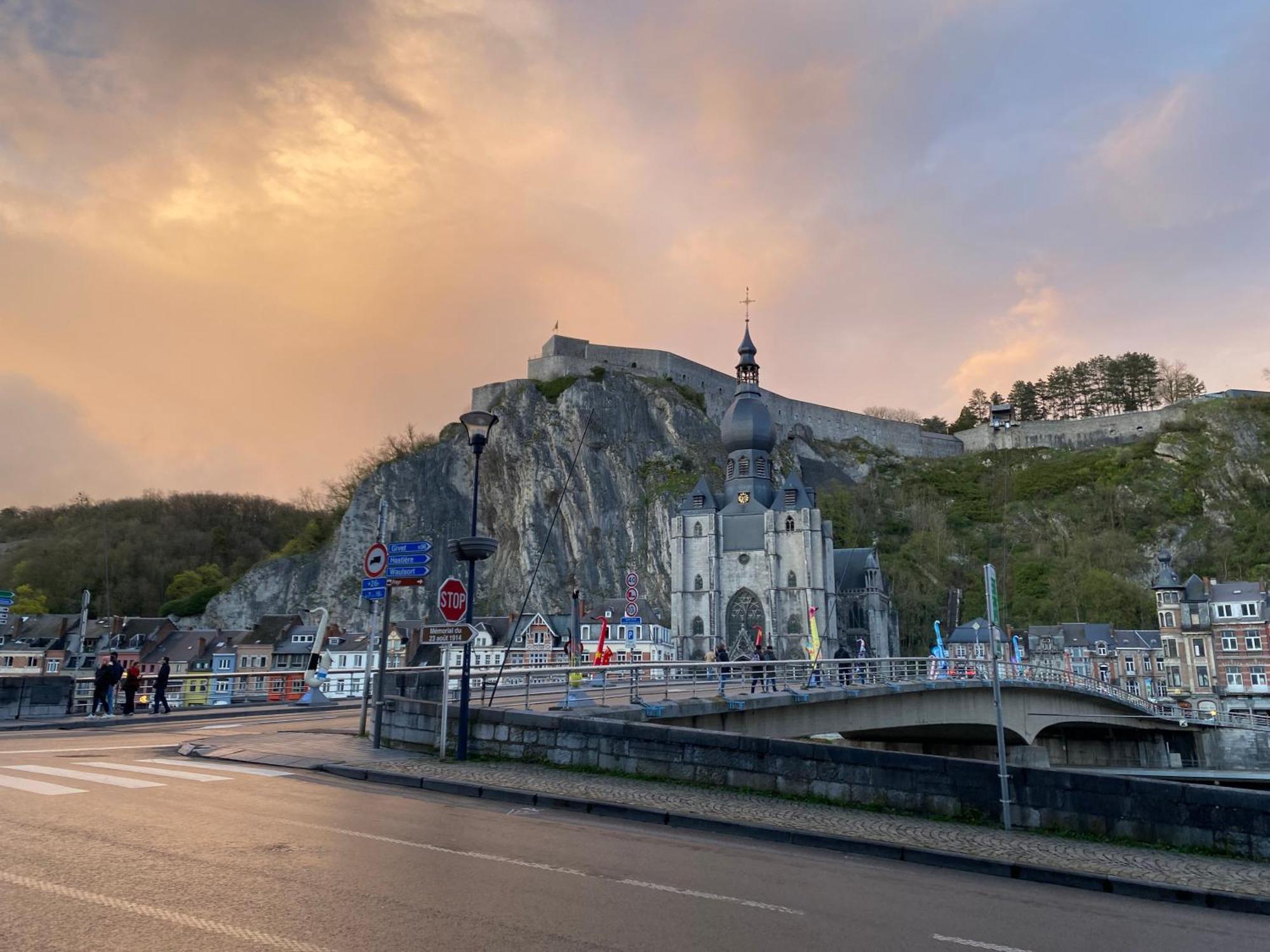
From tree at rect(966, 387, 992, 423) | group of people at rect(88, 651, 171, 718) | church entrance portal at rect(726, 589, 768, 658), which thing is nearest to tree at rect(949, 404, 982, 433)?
tree at rect(966, 387, 992, 423)

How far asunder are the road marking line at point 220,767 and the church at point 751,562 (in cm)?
6214

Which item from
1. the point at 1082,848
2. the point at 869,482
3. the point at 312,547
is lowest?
the point at 1082,848

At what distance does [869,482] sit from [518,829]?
115 meters

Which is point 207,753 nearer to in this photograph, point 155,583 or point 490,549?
point 490,549

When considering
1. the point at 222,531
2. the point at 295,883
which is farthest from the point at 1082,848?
the point at 222,531

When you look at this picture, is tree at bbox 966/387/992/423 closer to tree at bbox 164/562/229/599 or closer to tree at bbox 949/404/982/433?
tree at bbox 949/404/982/433

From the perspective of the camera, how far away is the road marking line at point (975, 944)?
17.5ft

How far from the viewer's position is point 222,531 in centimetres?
10556

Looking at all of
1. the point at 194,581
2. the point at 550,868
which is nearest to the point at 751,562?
the point at 194,581

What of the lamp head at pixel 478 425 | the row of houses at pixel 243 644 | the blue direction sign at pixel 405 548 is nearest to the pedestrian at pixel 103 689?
the blue direction sign at pixel 405 548

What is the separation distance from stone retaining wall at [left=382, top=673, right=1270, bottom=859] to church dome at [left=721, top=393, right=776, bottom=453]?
7130 cm

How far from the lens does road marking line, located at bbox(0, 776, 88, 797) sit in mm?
8852

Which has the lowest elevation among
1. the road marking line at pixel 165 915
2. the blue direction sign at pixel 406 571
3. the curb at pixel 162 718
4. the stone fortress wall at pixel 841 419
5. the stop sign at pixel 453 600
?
the curb at pixel 162 718

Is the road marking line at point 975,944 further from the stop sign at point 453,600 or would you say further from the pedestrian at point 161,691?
the pedestrian at point 161,691
